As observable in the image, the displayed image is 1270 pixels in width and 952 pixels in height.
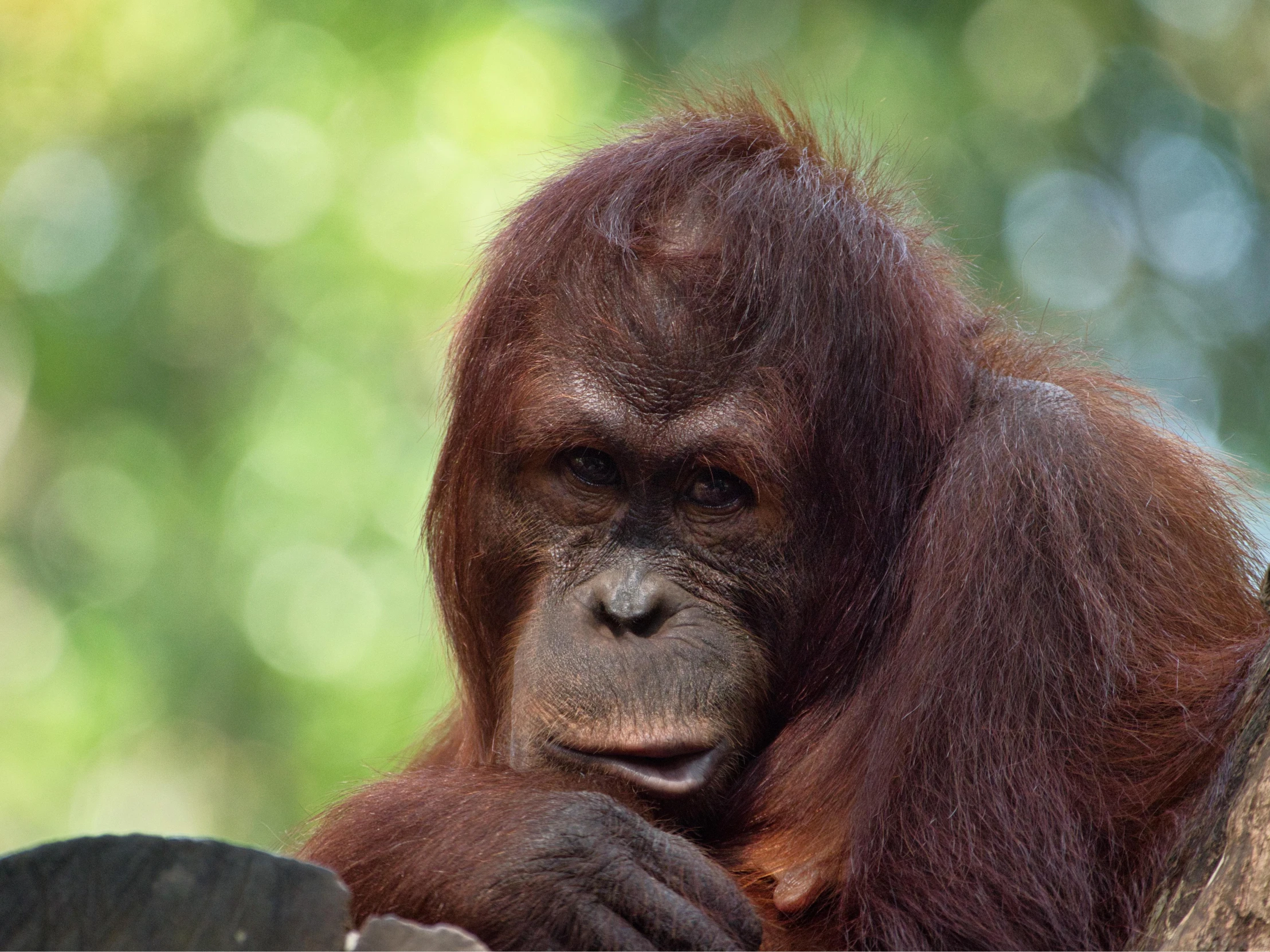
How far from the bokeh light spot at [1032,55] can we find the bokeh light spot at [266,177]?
4.10 m

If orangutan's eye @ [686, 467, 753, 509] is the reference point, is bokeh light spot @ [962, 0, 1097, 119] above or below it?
above

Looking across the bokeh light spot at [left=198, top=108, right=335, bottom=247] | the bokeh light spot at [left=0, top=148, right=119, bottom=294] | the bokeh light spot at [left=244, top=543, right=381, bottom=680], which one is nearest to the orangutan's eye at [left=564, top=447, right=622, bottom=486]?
the bokeh light spot at [left=244, top=543, right=381, bottom=680]

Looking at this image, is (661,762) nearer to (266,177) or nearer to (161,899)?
(161,899)

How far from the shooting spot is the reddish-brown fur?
8.02 ft

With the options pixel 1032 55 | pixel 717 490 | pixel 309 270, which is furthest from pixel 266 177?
pixel 717 490

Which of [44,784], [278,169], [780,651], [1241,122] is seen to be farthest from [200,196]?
[780,651]

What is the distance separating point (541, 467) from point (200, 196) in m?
7.00

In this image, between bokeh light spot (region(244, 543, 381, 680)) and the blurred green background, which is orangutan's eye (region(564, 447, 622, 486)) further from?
bokeh light spot (region(244, 543, 381, 680))

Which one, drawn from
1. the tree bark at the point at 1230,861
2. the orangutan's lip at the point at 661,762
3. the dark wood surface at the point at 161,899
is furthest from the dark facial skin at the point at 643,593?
the dark wood surface at the point at 161,899

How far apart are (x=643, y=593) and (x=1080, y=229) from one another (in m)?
6.96

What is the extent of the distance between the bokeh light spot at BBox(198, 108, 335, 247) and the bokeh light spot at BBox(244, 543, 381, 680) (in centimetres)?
208

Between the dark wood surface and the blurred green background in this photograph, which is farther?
the blurred green background

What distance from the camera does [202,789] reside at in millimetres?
9688

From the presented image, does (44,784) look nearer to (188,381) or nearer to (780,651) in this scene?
(188,381)
